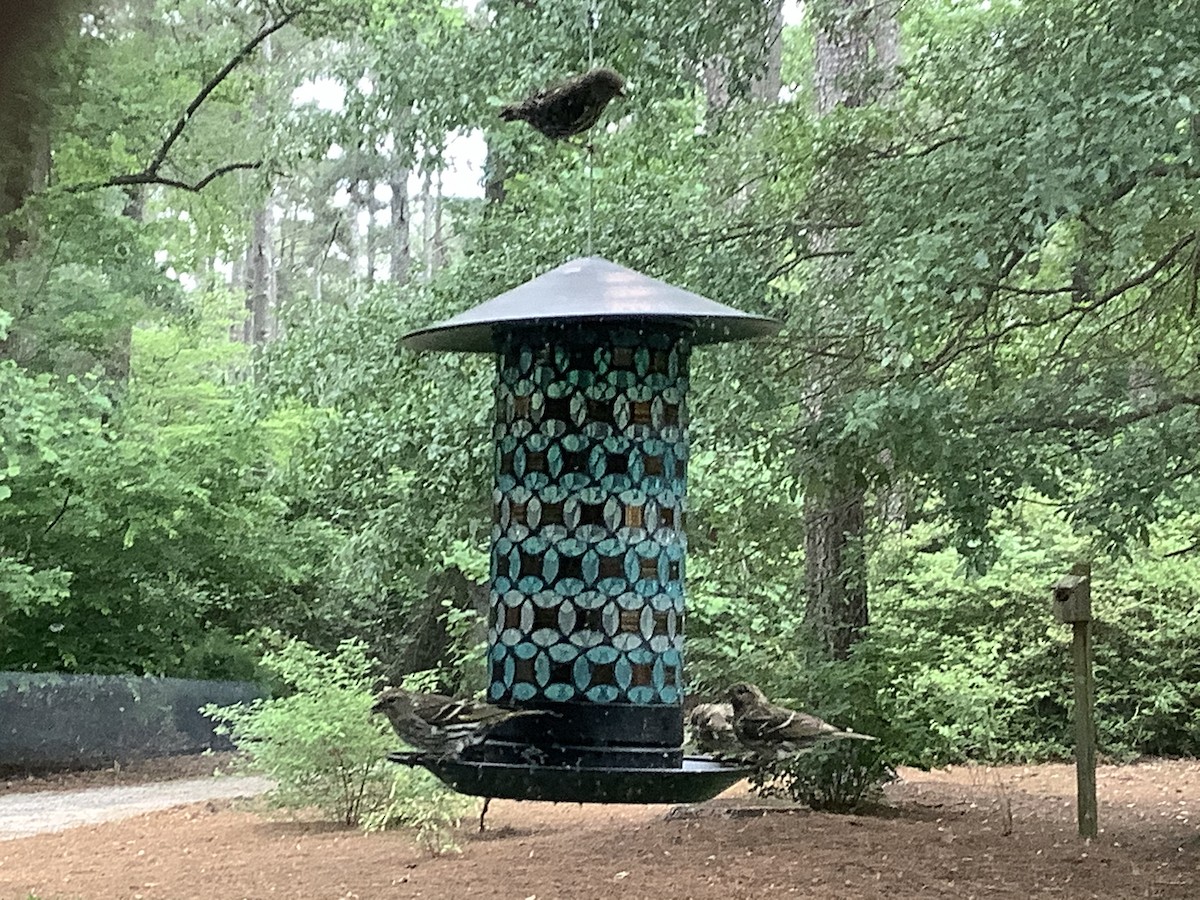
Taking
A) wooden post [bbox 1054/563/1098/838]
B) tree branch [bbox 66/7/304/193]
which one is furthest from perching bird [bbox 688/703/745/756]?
tree branch [bbox 66/7/304/193]

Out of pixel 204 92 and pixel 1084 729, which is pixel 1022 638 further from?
pixel 204 92

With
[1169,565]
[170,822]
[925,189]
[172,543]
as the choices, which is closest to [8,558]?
[172,543]

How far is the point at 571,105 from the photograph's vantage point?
3.48 metres

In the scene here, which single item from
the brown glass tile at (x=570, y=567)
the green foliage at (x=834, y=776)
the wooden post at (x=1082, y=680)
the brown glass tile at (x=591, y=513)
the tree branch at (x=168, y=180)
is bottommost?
the green foliage at (x=834, y=776)

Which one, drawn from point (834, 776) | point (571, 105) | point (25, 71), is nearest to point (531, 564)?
point (571, 105)

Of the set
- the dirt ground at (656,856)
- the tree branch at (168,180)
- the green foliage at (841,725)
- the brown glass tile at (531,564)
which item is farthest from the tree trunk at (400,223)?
the brown glass tile at (531,564)

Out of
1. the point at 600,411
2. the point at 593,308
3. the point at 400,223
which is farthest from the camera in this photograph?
the point at 400,223

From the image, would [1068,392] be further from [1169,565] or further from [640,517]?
[1169,565]

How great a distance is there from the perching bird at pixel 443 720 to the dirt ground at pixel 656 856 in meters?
2.01

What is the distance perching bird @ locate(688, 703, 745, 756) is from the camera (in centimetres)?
328

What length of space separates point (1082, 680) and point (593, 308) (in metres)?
4.31

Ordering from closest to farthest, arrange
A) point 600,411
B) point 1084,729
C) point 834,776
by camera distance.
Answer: point 600,411 < point 1084,729 < point 834,776

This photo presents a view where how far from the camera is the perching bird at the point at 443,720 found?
2947mm

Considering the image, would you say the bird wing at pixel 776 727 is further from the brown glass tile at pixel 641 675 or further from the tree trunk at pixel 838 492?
the tree trunk at pixel 838 492
